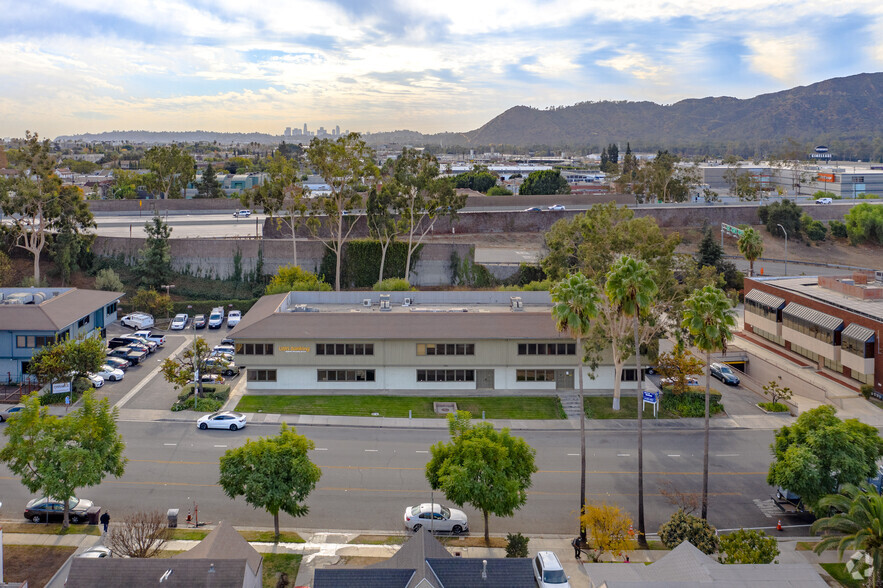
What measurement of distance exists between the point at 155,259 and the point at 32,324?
85.3 feet

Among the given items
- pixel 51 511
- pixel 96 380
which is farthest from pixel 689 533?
pixel 96 380

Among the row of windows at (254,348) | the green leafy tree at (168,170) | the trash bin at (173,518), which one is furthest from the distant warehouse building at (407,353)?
the green leafy tree at (168,170)

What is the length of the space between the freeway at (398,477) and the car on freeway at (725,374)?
975 centimetres

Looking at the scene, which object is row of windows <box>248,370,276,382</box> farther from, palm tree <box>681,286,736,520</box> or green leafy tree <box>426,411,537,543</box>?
palm tree <box>681,286,736,520</box>

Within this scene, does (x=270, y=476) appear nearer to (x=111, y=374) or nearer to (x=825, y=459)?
(x=825, y=459)

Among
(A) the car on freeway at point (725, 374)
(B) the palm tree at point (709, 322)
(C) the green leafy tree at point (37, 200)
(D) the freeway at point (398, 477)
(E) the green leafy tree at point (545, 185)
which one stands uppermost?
(E) the green leafy tree at point (545, 185)

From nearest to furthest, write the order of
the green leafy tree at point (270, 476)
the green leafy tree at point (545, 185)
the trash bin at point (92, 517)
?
the green leafy tree at point (270, 476) < the trash bin at point (92, 517) < the green leafy tree at point (545, 185)

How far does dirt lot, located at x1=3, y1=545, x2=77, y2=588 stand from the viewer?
30.0 m

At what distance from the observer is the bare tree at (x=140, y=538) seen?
29.6 metres

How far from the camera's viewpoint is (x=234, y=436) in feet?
150

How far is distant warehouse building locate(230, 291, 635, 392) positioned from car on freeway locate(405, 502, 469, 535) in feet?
64.6

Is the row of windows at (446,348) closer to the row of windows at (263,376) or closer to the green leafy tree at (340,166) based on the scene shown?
the row of windows at (263,376)

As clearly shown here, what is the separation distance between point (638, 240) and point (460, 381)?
16080 mm

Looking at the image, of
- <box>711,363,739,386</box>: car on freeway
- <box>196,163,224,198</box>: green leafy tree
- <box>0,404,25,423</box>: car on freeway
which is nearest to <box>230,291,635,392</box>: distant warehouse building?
<box>711,363,739,386</box>: car on freeway
